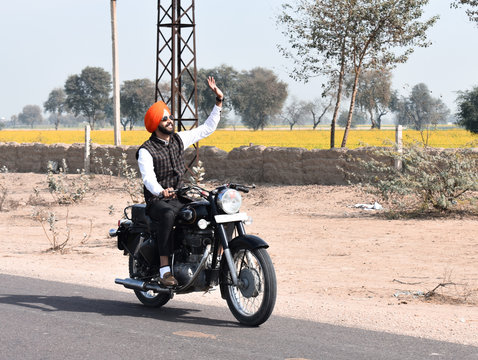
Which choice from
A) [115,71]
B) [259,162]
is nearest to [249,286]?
[259,162]

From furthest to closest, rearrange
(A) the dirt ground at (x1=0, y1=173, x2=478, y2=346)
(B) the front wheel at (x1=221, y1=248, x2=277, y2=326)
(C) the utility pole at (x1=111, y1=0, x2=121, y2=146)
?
(C) the utility pole at (x1=111, y1=0, x2=121, y2=146), (A) the dirt ground at (x1=0, y1=173, x2=478, y2=346), (B) the front wheel at (x1=221, y1=248, x2=277, y2=326)

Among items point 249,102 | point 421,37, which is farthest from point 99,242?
point 249,102

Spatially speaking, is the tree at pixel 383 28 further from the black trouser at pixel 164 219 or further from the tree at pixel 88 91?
the tree at pixel 88 91

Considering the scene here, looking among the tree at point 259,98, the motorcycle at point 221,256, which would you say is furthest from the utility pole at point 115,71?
the tree at point 259,98

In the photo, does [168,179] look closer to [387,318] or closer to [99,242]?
[387,318]

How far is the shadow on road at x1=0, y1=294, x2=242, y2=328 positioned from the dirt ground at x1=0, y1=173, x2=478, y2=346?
0.65m

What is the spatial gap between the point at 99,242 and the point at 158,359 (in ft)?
26.8

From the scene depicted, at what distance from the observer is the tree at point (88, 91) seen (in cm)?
11500

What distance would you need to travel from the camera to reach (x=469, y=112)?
4553 centimetres

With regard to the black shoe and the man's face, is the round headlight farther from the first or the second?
the man's face

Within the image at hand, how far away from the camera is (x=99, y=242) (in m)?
13.8

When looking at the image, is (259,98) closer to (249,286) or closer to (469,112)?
(469,112)

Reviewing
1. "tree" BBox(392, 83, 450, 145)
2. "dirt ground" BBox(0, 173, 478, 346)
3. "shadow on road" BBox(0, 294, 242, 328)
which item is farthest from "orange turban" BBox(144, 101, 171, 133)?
"tree" BBox(392, 83, 450, 145)

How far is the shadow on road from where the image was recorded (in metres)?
7.26
